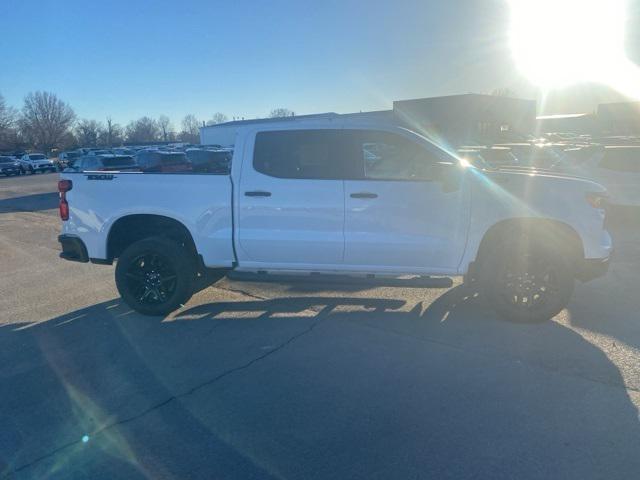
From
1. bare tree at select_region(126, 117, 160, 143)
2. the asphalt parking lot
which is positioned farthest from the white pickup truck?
bare tree at select_region(126, 117, 160, 143)

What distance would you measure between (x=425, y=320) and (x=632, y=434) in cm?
219

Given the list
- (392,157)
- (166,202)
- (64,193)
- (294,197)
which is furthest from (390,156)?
(64,193)

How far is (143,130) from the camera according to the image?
125500 mm

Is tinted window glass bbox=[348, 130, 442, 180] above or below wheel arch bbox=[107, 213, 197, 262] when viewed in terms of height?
above

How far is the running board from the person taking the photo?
4.69 meters

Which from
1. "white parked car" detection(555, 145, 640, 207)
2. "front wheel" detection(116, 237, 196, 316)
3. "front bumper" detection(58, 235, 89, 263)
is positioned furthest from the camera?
"white parked car" detection(555, 145, 640, 207)

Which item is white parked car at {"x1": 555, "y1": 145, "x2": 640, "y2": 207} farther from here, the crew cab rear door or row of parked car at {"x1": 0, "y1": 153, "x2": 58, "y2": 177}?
row of parked car at {"x1": 0, "y1": 153, "x2": 58, "y2": 177}

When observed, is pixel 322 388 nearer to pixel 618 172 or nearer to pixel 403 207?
pixel 403 207

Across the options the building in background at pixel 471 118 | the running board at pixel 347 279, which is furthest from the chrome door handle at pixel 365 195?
the building in background at pixel 471 118

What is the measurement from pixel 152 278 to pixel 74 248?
40.6 inches

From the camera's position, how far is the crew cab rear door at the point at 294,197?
4684mm

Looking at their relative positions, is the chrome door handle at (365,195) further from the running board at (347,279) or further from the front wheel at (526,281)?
the front wheel at (526,281)

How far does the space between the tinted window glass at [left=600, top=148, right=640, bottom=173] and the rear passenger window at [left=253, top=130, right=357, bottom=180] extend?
763 centimetres

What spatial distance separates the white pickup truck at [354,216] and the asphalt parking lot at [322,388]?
537 millimetres
